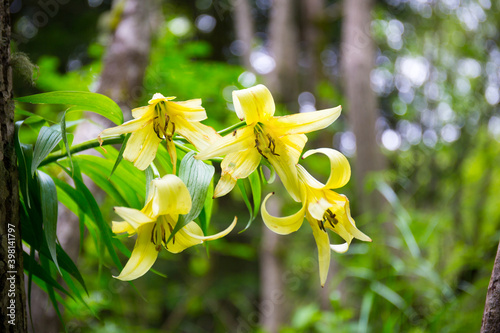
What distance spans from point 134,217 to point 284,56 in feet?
11.7

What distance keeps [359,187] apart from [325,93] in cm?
185

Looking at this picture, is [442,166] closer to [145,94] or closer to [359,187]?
[359,187]

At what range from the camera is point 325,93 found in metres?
4.55

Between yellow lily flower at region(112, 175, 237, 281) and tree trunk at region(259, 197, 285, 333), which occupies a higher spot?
yellow lily flower at region(112, 175, 237, 281)

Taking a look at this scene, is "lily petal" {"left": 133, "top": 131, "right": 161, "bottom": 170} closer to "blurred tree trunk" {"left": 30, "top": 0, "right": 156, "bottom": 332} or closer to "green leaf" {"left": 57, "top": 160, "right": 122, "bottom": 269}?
"green leaf" {"left": 57, "top": 160, "right": 122, "bottom": 269}

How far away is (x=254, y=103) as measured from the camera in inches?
22.2

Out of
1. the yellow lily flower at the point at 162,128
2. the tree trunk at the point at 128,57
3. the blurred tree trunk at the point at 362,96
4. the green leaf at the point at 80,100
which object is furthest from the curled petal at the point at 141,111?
the blurred tree trunk at the point at 362,96

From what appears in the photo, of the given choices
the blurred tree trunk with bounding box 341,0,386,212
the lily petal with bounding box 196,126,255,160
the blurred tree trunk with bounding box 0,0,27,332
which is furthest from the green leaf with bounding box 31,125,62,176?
the blurred tree trunk with bounding box 341,0,386,212

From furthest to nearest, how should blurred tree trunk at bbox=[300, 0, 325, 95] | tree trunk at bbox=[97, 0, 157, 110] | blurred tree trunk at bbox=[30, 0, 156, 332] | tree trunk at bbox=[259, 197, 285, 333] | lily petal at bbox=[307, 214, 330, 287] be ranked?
1. blurred tree trunk at bbox=[300, 0, 325, 95]
2. tree trunk at bbox=[259, 197, 285, 333]
3. tree trunk at bbox=[97, 0, 157, 110]
4. blurred tree trunk at bbox=[30, 0, 156, 332]
5. lily petal at bbox=[307, 214, 330, 287]

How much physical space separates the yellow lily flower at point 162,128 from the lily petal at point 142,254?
0.09 m

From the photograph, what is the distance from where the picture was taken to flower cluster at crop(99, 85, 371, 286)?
0.56 metres

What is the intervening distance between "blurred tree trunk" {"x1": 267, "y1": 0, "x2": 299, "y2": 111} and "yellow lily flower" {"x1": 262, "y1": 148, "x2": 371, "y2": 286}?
10.4 feet

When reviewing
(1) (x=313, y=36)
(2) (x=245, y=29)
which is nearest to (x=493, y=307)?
(2) (x=245, y=29)

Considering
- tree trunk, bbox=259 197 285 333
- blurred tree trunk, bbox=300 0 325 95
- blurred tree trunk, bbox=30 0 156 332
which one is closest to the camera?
blurred tree trunk, bbox=30 0 156 332
